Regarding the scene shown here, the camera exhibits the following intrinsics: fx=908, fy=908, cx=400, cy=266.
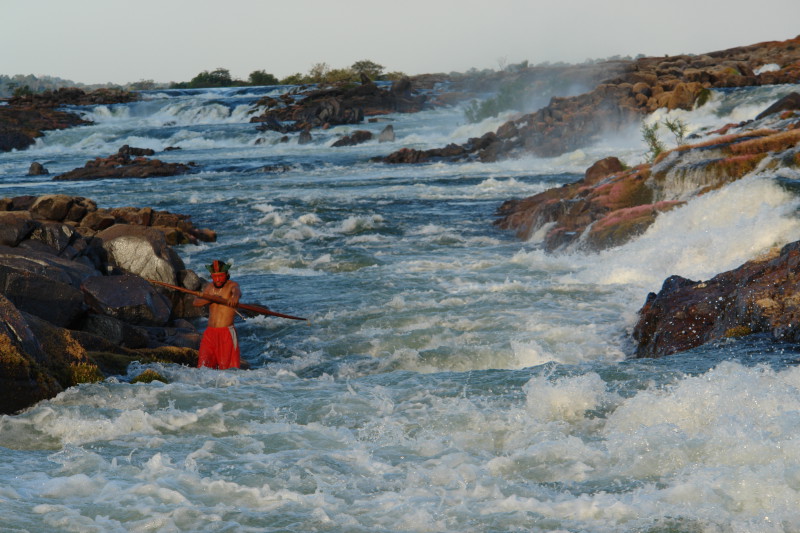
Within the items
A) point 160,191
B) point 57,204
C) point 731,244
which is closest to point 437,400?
point 731,244

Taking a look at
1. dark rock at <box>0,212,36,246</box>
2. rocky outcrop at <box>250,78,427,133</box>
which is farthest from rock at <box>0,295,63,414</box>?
rocky outcrop at <box>250,78,427,133</box>

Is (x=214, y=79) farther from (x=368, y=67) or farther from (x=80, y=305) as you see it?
(x=80, y=305)

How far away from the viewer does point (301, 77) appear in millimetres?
93562

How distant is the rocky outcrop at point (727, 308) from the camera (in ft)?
31.1

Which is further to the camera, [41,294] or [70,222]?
[70,222]

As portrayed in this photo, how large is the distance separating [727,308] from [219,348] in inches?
232

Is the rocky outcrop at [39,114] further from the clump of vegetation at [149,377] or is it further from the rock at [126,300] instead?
the clump of vegetation at [149,377]

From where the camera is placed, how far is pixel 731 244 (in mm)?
13922

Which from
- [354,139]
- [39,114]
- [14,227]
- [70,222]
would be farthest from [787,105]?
[39,114]

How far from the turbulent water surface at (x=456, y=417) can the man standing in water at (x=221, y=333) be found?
42cm

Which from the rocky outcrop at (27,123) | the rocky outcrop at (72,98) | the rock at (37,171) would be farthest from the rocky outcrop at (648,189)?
the rocky outcrop at (72,98)

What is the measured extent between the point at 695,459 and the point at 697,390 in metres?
1.15

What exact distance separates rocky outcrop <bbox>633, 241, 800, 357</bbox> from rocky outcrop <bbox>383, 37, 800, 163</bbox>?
88.8ft

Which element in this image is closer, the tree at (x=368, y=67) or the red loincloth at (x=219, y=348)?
the red loincloth at (x=219, y=348)
